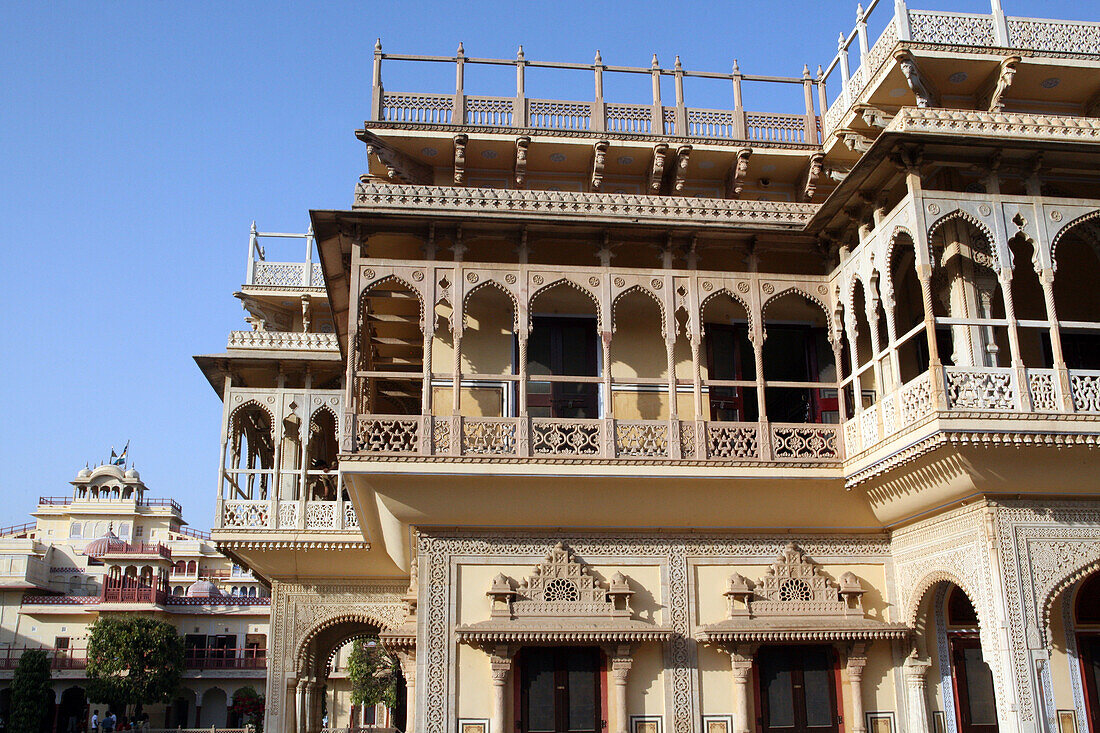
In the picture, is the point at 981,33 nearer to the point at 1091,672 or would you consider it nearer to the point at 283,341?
the point at 1091,672

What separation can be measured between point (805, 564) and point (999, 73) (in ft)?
28.0

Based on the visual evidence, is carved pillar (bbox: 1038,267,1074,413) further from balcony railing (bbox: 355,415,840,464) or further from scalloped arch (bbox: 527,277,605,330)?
scalloped arch (bbox: 527,277,605,330)

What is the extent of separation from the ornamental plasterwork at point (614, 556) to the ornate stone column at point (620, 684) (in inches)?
27.2

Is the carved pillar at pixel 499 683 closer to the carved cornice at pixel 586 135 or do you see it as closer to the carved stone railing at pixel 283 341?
the carved stone railing at pixel 283 341

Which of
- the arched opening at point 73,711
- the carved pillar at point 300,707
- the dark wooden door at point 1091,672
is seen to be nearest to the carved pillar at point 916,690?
the dark wooden door at point 1091,672

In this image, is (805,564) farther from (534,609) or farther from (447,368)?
(447,368)

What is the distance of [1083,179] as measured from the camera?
13.6 meters

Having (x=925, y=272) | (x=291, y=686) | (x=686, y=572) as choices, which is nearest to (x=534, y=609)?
(x=686, y=572)

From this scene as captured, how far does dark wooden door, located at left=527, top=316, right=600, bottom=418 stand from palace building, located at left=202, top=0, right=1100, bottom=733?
41 millimetres

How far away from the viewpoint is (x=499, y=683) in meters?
13.6

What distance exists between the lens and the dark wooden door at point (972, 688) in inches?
558

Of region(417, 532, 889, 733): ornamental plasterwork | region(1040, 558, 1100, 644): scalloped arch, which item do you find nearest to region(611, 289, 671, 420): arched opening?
region(417, 532, 889, 733): ornamental plasterwork

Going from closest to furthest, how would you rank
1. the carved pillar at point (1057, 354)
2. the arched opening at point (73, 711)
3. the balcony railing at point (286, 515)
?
the carved pillar at point (1057, 354) < the balcony railing at point (286, 515) < the arched opening at point (73, 711)

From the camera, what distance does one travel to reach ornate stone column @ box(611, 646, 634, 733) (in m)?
13.7
